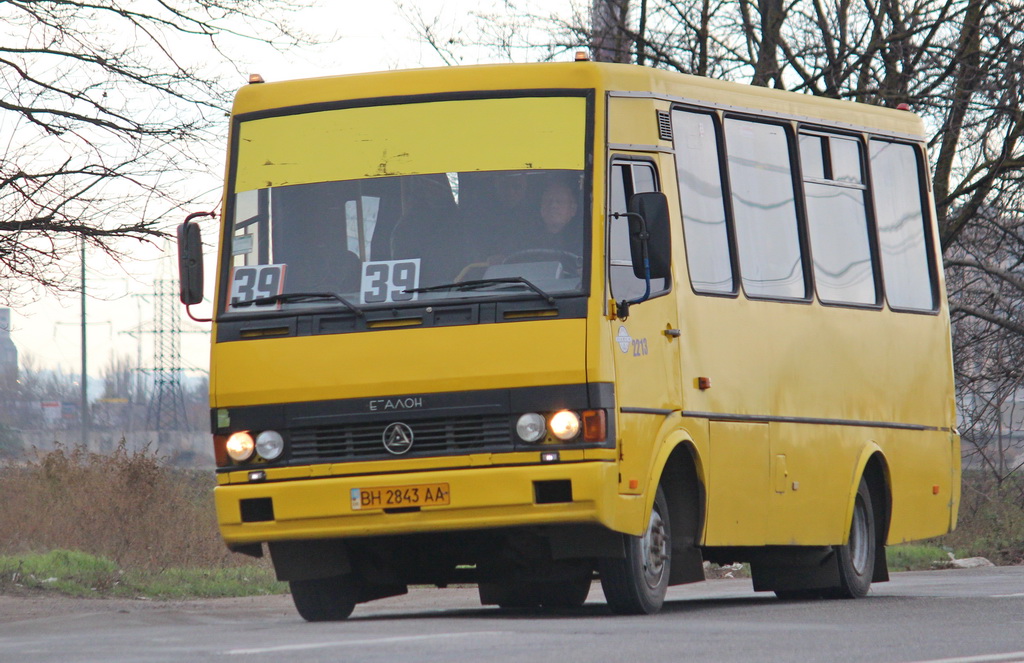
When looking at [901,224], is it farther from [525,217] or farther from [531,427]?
[531,427]

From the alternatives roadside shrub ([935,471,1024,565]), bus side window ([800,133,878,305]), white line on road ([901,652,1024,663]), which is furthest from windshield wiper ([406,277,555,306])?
roadside shrub ([935,471,1024,565])

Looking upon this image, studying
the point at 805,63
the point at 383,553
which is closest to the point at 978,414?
the point at 805,63

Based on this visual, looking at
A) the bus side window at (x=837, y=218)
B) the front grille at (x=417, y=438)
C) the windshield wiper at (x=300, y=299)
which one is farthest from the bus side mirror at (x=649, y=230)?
the bus side window at (x=837, y=218)

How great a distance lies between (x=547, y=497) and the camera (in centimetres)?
938

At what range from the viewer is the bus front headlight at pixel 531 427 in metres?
9.36

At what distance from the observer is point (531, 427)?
9.38m

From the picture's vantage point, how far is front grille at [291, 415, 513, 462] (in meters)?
9.43

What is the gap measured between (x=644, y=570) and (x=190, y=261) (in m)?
3.11

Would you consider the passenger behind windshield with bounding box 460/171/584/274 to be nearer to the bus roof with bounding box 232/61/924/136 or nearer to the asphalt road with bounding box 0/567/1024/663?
the bus roof with bounding box 232/61/924/136

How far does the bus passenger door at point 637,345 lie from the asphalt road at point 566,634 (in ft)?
3.16

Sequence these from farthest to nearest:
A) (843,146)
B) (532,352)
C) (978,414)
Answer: (978,414) → (843,146) → (532,352)

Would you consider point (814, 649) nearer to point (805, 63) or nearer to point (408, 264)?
point (408, 264)

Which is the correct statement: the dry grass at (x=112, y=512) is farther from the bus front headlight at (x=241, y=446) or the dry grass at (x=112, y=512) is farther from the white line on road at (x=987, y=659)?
the white line on road at (x=987, y=659)

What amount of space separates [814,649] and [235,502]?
3432 millimetres
